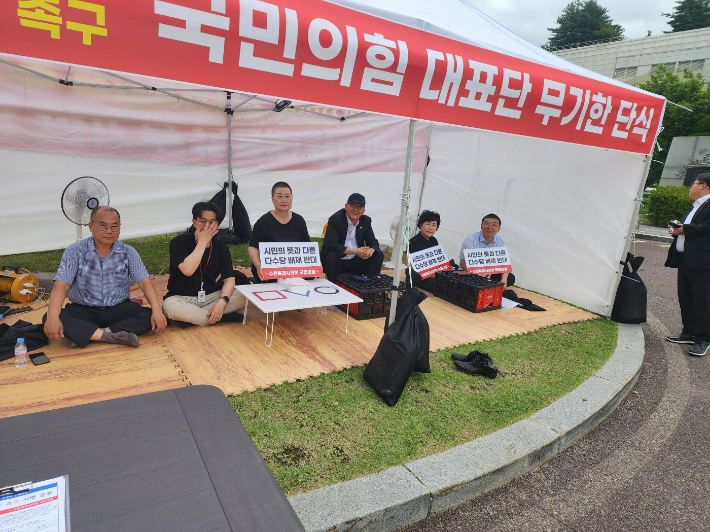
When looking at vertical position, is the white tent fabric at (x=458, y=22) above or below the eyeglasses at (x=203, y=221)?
above

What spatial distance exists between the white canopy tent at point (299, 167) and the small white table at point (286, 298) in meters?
2.76

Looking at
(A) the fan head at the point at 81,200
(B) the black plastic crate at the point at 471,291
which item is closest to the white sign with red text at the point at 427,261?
(B) the black plastic crate at the point at 471,291

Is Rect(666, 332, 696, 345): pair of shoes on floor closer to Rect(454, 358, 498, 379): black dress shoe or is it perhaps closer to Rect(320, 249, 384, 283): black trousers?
Rect(454, 358, 498, 379): black dress shoe

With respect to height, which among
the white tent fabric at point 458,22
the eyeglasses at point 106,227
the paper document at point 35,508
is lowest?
the paper document at point 35,508

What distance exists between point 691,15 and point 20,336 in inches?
2324

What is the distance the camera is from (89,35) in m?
1.79

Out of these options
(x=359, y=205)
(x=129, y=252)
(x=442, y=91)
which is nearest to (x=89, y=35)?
(x=442, y=91)

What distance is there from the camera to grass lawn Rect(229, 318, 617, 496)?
2449mm

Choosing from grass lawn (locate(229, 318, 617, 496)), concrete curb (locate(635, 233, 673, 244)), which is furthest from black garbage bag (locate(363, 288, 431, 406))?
concrete curb (locate(635, 233, 673, 244))

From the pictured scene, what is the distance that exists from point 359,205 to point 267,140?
2677 mm

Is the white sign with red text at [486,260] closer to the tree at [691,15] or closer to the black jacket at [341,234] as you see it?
the black jacket at [341,234]

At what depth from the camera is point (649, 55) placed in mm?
38062

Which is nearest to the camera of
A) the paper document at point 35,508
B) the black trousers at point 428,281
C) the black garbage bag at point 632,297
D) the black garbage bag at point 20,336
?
the paper document at point 35,508

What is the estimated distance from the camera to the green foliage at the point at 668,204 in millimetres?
14797
